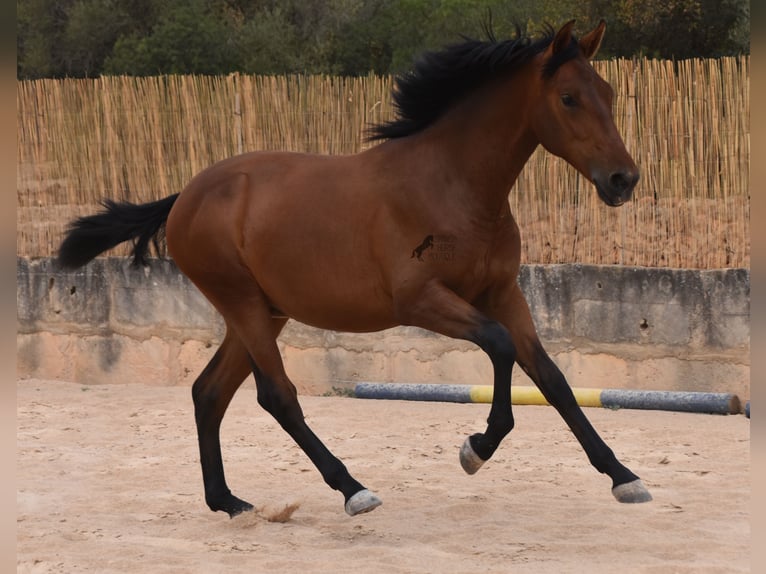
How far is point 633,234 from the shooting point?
8.34 meters

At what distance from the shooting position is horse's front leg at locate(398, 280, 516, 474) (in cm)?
465

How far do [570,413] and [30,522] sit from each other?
2.54 metres

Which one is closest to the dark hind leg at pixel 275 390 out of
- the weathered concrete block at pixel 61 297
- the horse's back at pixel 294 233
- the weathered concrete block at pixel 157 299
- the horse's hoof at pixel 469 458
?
the horse's back at pixel 294 233

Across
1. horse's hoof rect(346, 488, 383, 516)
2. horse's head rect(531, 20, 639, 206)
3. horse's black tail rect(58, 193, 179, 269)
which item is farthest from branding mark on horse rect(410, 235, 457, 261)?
horse's black tail rect(58, 193, 179, 269)

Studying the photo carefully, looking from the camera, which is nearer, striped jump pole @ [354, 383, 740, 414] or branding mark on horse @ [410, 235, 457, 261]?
branding mark on horse @ [410, 235, 457, 261]

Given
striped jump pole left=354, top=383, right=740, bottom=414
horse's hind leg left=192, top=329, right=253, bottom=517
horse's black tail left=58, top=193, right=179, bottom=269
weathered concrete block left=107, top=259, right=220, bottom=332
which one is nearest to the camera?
horse's hind leg left=192, top=329, right=253, bottom=517

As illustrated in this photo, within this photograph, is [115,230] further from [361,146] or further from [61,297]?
[61,297]

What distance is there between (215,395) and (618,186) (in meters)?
2.32

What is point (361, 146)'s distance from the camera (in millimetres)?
9031

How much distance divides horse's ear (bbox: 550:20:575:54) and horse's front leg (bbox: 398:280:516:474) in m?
1.08

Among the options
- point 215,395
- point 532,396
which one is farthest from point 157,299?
point 215,395

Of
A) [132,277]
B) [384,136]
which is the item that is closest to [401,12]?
[132,277]

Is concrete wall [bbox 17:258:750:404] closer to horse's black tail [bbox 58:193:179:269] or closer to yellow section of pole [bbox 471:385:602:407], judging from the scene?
yellow section of pole [bbox 471:385:602:407]

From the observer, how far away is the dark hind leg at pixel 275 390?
5129 millimetres
